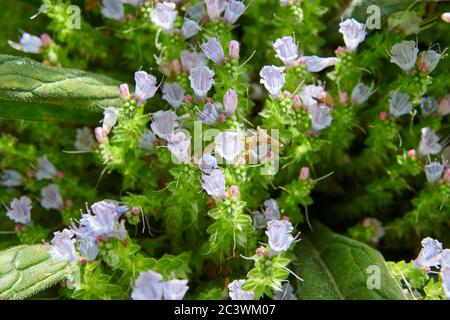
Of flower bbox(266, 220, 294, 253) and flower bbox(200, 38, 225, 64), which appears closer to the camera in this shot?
flower bbox(266, 220, 294, 253)

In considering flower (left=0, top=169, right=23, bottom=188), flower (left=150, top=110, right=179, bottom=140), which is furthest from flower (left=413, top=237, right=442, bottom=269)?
flower (left=0, top=169, right=23, bottom=188)

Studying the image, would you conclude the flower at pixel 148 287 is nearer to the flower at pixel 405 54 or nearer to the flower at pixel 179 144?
the flower at pixel 179 144

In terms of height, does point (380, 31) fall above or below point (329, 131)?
above

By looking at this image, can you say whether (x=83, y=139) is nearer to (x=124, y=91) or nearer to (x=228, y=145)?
(x=124, y=91)

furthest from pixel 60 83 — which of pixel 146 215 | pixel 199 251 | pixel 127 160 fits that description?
pixel 199 251

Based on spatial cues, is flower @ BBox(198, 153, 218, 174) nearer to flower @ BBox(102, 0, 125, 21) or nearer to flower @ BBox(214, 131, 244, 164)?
flower @ BBox(214, 131, 244, 164)
